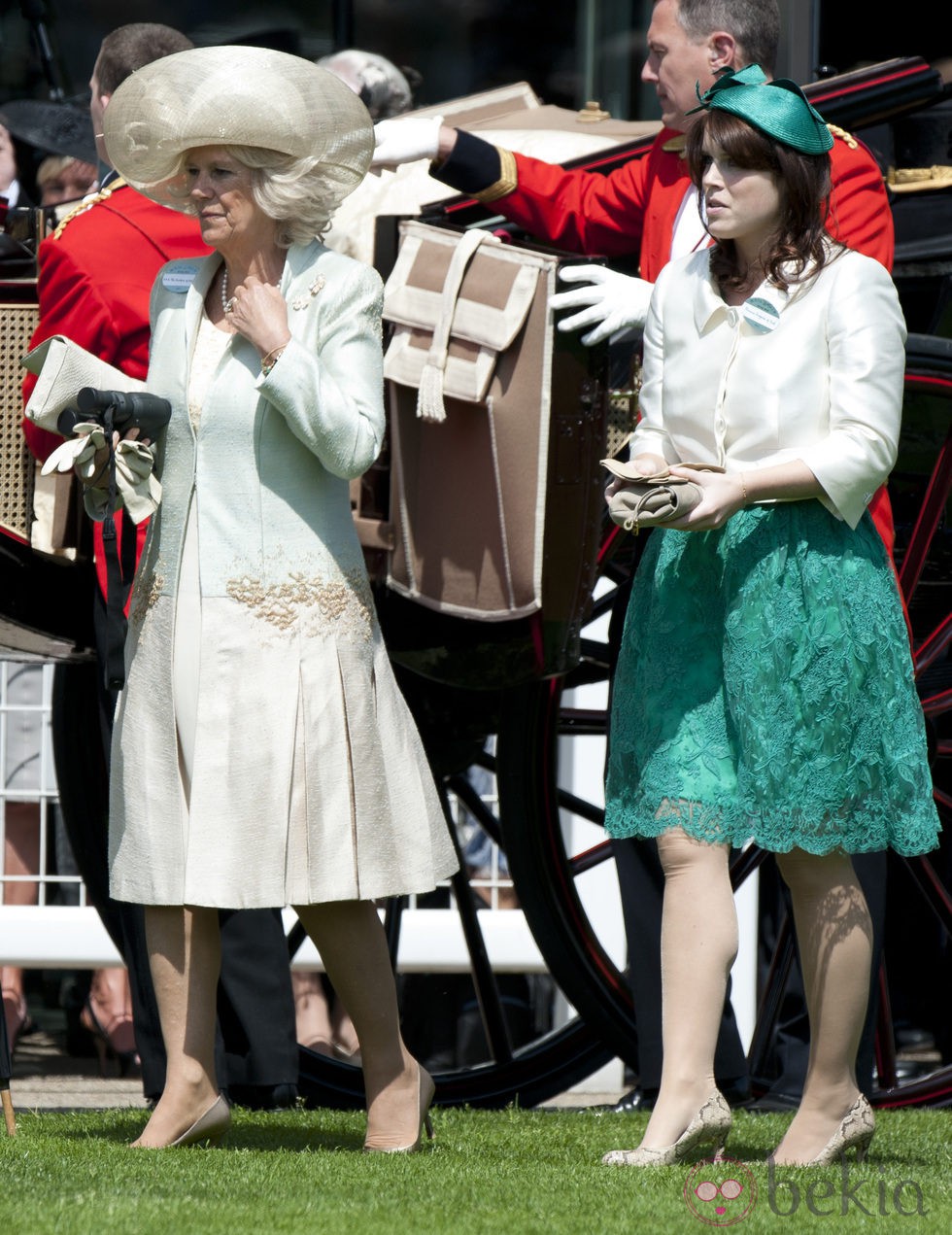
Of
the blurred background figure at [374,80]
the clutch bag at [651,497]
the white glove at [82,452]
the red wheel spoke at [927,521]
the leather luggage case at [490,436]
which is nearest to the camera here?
the clutch bag at [651,497]

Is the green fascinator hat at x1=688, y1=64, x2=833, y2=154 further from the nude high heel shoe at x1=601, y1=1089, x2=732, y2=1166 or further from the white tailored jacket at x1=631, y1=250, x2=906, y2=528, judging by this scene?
the nude high heel shoe at x1=601, y1=1089, x2=732, y2=1166

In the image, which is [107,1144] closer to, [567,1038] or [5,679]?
[567,1038]

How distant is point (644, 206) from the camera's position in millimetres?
3764

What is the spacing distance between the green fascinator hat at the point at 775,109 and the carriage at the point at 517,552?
617 millimetres

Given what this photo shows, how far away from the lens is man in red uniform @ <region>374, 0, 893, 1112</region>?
137 inches

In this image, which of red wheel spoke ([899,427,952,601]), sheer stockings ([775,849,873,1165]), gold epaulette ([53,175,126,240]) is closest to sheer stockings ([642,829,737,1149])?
sheer stockings ([775,849,873,1165])

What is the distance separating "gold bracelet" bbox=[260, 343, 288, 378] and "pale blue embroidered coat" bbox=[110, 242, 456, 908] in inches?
0.7

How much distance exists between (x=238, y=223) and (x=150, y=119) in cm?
18

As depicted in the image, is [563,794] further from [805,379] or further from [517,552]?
[805,379]

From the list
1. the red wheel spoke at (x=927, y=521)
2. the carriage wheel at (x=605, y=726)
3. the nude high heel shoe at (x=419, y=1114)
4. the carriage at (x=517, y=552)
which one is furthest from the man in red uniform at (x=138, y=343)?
the red wheel spoke at (x=927, y=521)

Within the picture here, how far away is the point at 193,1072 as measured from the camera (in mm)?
3107

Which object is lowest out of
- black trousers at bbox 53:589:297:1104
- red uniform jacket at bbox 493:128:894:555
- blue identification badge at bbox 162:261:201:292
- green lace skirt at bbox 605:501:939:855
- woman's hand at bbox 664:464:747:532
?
black trousers at bbox 53:589:297:1104

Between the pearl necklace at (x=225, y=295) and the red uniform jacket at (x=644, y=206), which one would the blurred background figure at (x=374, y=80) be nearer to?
the red uniform jacket at (x=644, y=206)

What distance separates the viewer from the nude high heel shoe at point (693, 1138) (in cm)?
286
